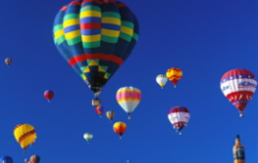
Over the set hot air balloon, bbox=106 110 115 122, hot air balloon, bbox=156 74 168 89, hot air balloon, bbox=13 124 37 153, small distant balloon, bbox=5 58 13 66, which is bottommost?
hot air balloon, bbox=13 124 37 153

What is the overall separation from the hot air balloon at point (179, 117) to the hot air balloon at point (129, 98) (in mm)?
2958

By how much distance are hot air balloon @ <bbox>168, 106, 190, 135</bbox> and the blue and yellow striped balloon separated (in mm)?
10642

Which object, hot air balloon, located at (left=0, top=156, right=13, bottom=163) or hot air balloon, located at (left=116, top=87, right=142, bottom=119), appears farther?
hot air balloon, located at (left=0, top=156, right=13, bottom=163)

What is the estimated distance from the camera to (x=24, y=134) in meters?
45.6

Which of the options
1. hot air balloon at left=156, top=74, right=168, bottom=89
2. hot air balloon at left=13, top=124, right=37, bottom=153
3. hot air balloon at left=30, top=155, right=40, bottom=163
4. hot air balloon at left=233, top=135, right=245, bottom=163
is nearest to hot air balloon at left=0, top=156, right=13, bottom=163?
hot air balloon at left=13, top=124, right=37, bottom=153

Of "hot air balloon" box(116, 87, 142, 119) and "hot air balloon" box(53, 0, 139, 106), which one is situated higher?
"hot air balloon" box(116, 87, 142, 119)

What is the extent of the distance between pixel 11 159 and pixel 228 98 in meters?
23.0

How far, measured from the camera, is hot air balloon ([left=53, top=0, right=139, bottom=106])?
31.1 metres

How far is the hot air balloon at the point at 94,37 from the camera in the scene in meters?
31.1

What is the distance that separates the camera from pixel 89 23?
3097cm

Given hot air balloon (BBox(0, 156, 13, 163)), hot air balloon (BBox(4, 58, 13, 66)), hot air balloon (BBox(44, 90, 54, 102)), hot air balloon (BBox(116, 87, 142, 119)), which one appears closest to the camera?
hot air balloon (BBox(116, 87, 142, 119))

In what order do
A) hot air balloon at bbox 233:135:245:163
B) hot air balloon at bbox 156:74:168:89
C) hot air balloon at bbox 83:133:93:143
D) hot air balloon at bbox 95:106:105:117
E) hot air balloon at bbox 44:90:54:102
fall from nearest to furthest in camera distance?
hot air balloon at bbox 233:135:245:163, hot air balloon at bbox 44:90:54:102, hot air balloon at bbox 95:106:105:117, hot air balloon at bbox 156:74:168:89, hot air balloon at bbox 83:133:93:143

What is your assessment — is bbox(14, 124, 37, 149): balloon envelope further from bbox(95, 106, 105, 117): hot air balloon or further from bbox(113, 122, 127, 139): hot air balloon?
bbox(113, 122, 127, 139): hot air balloon

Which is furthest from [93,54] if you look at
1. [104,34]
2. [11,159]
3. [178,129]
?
[11,159]
